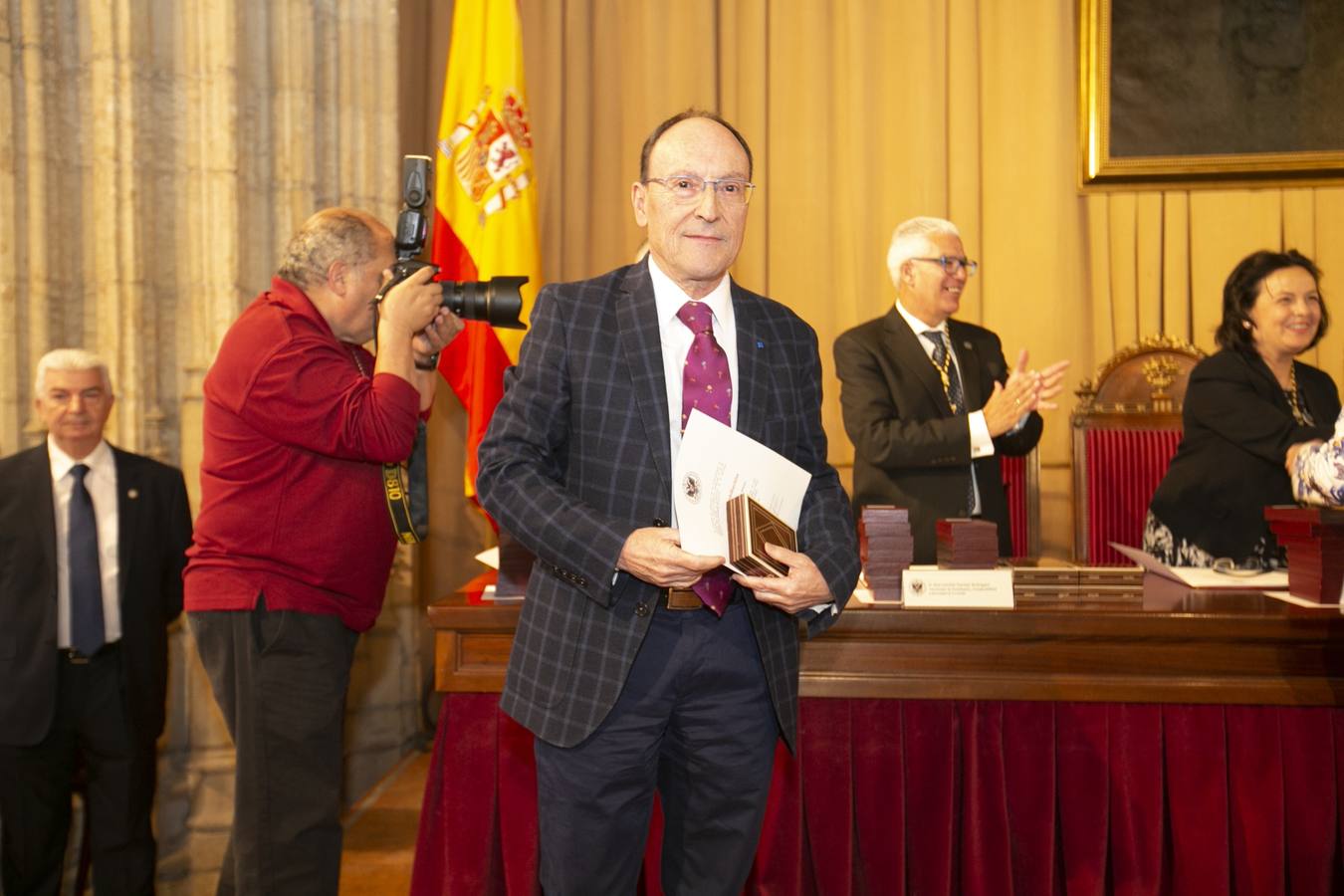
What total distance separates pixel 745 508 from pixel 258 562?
4.00 ft

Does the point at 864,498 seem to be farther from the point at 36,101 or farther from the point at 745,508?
the point at 36,101

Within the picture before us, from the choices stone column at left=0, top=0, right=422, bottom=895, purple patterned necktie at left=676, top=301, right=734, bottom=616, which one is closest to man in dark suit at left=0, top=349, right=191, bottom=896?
stone column at left=0, top=0, right=422, bottom=895

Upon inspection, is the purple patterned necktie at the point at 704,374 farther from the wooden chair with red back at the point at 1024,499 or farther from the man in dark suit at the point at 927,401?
the wooden chair with red back at the point at 1024,499

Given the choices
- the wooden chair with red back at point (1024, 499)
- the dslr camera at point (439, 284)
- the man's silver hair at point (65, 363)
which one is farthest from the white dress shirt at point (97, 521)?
the wooden chair with red back at point (1024, 499)

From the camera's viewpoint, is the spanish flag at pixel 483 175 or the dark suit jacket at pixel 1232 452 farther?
the spanish flag at pixel 483 175

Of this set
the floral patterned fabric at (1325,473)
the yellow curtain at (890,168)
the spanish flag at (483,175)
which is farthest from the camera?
the yellow curtain at (890,168)

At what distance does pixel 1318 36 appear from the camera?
16.7ft

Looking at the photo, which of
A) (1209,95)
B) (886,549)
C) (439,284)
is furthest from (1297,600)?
(1209,95)

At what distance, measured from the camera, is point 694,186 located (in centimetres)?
177

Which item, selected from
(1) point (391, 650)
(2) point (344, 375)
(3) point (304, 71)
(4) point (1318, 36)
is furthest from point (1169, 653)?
(4) point (1318, 36)

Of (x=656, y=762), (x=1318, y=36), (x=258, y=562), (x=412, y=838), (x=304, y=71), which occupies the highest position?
(x=1318, y=36)

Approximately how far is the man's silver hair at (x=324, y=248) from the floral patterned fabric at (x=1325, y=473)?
1.98 m

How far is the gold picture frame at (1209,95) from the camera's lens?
16.7 ft

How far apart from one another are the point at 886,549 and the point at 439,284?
3.71ft
